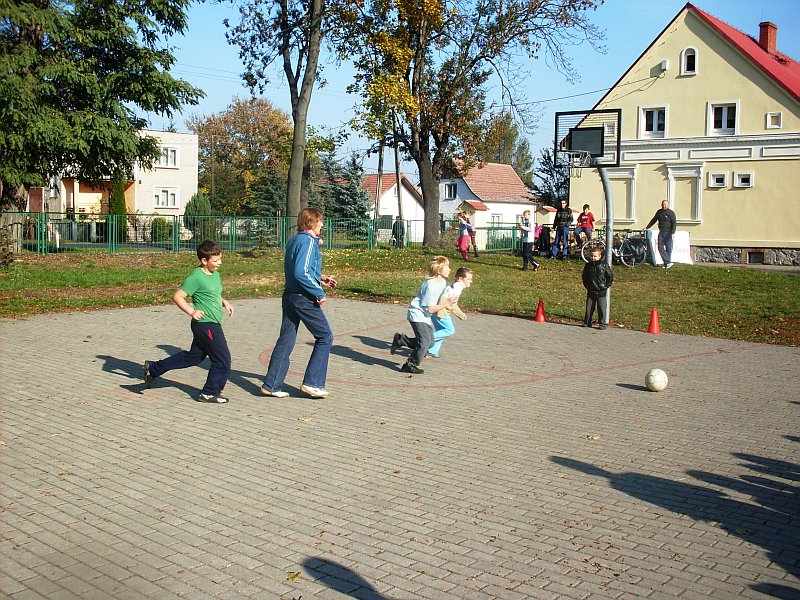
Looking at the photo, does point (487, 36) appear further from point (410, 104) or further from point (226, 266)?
point (226, 266)

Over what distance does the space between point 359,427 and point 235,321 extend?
8026mm

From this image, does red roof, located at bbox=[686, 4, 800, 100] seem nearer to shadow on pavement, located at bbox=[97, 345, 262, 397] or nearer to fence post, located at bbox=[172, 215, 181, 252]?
fence post, located at bbox=[172, 215, 181, 252]

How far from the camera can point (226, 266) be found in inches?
1037

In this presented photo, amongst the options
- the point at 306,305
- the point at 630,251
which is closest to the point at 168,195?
the point at 630,251

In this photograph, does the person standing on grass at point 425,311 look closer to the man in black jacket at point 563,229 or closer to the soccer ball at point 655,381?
the soccer ball at point 655,381

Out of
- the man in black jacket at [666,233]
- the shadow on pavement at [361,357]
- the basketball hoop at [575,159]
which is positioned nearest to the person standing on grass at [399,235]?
the man in black jacket at [666,233]

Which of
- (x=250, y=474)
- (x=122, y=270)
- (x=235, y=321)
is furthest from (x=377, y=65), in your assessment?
(x=250, y=474)

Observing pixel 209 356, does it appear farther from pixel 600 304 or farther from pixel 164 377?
pixel 600 304

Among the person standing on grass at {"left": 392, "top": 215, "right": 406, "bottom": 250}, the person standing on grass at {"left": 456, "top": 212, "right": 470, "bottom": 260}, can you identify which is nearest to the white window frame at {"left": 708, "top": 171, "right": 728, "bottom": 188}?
the person standing on grass at {"left": 392, "top": 215, "right": 406, "bottom": 250}

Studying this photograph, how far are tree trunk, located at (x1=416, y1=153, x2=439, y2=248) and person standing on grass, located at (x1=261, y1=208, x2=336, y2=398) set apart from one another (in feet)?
Result: 87.7

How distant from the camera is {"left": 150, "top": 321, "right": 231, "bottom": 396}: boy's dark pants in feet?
28.7

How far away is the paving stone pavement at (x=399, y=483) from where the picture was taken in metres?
4.70

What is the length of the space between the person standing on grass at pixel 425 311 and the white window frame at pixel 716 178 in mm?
31184

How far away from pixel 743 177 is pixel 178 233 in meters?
24.6
